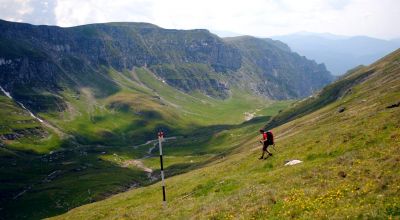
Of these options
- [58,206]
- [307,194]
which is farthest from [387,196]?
[58,206]

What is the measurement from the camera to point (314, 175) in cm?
3061

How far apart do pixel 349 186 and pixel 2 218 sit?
6837 inches

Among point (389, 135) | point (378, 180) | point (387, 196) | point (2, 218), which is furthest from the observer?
point (2, 218)

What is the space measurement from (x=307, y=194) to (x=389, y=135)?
15751 millimetres

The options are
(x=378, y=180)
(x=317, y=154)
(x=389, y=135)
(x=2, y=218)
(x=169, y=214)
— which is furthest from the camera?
(x=2, y=218)

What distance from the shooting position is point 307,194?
26.0 m

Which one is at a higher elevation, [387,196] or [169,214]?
[387,196]

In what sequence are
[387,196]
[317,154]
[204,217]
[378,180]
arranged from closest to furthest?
[387,196] → [378,180] → [204,217] → [317,154]

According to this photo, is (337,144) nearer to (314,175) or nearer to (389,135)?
(389,135)

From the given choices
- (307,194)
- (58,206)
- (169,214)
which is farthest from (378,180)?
(58,206)

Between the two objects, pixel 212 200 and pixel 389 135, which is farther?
pixel 389 135

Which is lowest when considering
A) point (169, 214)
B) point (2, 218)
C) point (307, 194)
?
point (2, 218)

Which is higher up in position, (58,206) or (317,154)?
(317,154)

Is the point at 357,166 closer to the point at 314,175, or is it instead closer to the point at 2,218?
the point at 314,175
